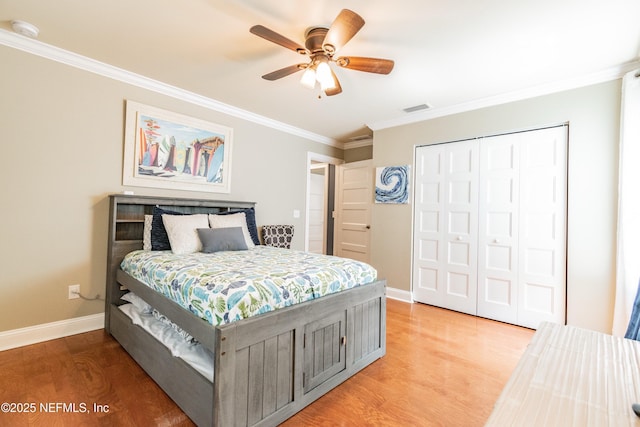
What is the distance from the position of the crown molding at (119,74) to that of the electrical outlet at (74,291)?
198 centimetres

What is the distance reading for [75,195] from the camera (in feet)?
8.38

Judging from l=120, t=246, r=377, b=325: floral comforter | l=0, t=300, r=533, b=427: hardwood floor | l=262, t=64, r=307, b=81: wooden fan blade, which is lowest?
l=0, t=300, r=533, b=427: hardwood floor

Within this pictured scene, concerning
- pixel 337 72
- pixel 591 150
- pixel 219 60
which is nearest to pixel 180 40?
pixel 219 60

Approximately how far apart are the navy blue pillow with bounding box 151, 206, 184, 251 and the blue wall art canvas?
276 centimetres

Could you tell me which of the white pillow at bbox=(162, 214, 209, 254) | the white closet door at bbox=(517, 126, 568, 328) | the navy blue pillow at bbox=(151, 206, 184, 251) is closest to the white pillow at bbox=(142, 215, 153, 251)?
the navy blue pillow at bbox=(151, 206, 184, 251)

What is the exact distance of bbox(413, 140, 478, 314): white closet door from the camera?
3361mm

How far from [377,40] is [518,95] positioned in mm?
1860

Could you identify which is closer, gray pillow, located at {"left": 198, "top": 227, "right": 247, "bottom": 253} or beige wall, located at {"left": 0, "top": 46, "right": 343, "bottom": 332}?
beige wall, located at {"left": 0, "top": 46, "right": 343, "bottom": 332}

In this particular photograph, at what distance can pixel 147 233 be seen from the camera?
8.87 ft

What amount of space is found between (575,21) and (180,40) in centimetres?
283

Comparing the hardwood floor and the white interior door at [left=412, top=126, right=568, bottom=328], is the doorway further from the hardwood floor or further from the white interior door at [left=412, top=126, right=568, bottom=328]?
the hardwood floor

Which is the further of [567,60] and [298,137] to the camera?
[298,137]

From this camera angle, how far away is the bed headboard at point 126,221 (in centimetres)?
259

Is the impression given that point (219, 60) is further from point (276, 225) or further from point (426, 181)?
point (426, 181)
